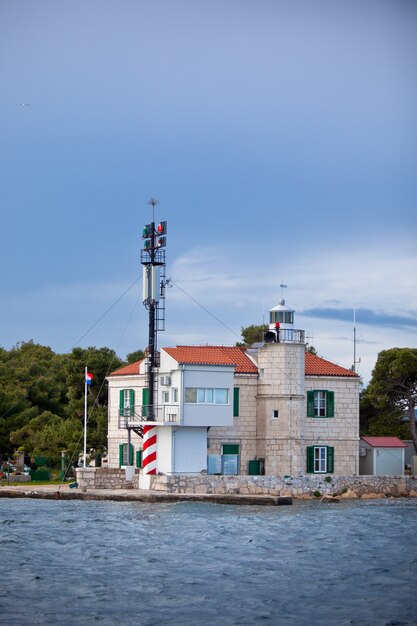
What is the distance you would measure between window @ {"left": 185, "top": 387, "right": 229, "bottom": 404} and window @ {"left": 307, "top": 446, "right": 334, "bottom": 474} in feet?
17.0

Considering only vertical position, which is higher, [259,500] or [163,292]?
[163,292]

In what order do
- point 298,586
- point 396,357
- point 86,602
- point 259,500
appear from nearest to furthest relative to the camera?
point 86,602 → point 298,586 → point 259,500 → point 396,357

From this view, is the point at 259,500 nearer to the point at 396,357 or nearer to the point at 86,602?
the point at 396,357

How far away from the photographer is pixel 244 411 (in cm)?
5294

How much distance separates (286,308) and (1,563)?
2572 centimetres

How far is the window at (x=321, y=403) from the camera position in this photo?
2119 inches

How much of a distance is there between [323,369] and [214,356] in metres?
5.78

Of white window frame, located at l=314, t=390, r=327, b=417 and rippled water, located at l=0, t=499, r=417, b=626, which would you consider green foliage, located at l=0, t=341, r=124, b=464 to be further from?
rippled water, located at l=0, t=499, r=417, b=626

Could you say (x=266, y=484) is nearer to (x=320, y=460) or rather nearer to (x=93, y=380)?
(x=320, y=460)

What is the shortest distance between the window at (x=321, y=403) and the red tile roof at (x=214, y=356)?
3050 millimetres

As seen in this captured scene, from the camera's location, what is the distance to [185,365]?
50188 mm

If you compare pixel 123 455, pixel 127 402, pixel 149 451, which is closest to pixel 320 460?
pixel 149 451

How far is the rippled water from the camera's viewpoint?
2400cm

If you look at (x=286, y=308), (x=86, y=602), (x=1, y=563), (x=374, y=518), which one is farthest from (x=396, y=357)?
(x=86, y=602)
